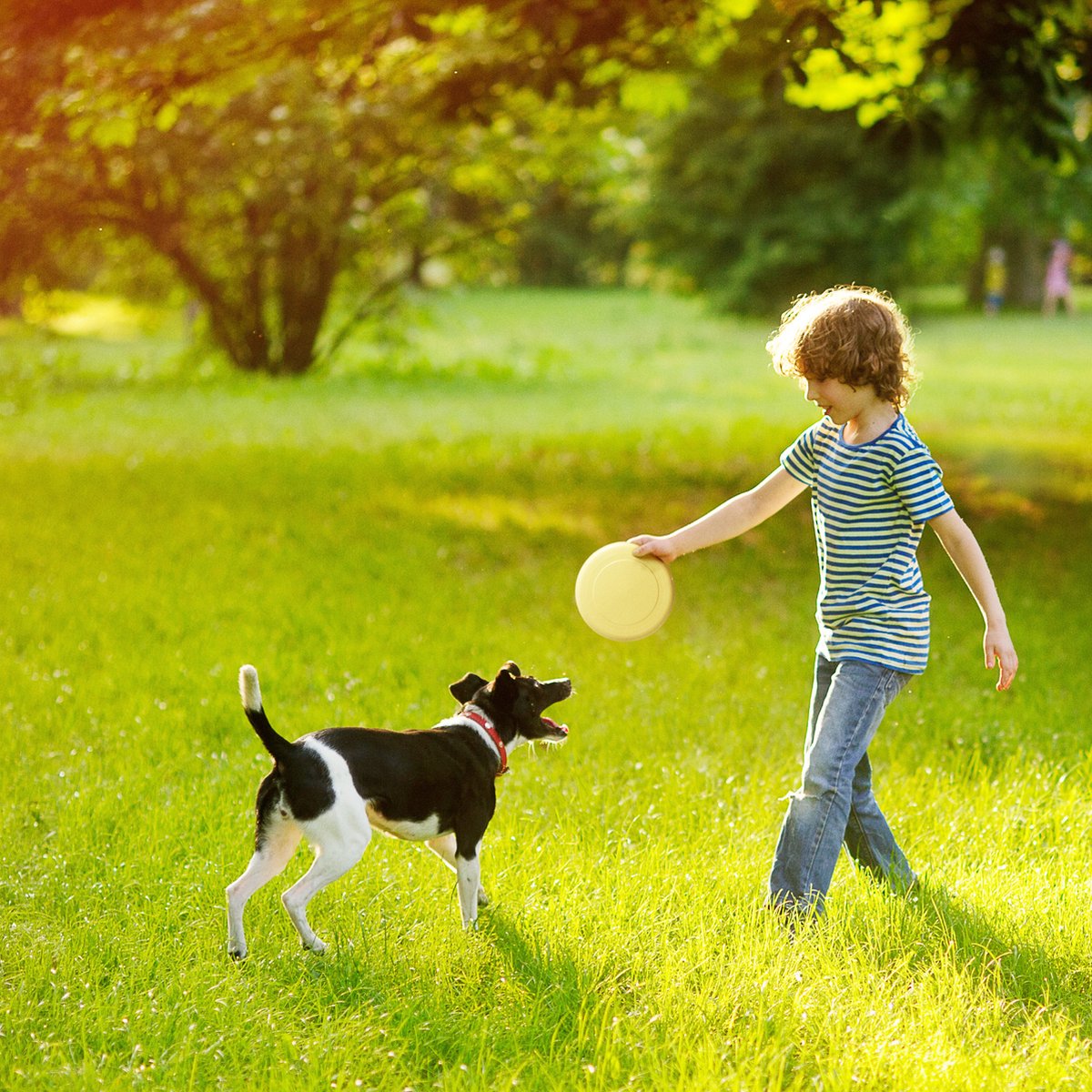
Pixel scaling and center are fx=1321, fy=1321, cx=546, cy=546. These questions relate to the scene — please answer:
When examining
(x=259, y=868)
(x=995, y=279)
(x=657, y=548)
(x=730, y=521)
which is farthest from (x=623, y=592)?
(x=995, y=279)

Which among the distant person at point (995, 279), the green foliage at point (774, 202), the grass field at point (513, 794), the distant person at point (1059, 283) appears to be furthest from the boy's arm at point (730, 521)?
the distant person at point (995, 279)

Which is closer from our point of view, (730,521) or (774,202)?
(730,521)

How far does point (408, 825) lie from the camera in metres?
3.57

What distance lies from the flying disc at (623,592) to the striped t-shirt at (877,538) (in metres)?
0.52

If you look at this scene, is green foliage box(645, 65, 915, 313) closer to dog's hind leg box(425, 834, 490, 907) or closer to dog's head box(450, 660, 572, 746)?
dog's head box(450, 660, 572, 746)

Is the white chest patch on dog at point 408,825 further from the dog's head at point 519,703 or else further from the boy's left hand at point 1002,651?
the boy's left hand at point 1002,651

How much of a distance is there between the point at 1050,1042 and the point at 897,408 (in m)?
1.73

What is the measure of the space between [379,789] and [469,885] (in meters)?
0.44

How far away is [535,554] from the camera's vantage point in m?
8.46

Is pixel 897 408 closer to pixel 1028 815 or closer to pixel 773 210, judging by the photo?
pixel 1028 815

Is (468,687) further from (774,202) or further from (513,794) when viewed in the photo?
(774,202)

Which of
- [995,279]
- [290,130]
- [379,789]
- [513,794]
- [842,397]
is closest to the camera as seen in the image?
[379,789]

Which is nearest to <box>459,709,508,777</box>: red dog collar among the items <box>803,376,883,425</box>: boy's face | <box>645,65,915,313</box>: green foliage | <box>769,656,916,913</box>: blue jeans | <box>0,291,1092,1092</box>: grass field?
<box>0,291,1092,1092</box>: grass field

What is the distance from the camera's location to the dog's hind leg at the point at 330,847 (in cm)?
337
